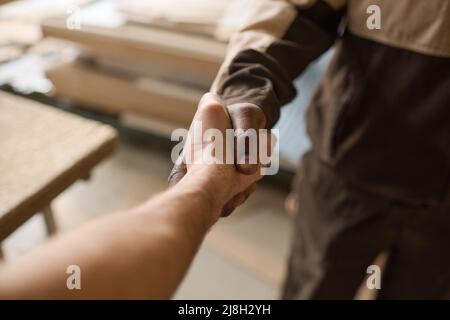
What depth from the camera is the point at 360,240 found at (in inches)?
31.2

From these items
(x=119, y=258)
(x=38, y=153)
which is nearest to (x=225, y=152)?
(x=119, y=258)

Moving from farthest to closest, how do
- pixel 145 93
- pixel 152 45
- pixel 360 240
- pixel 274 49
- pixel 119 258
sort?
pixel 145 93, pixel 152 45, pixel 360 240, pixel 274 49, pixel 119 258

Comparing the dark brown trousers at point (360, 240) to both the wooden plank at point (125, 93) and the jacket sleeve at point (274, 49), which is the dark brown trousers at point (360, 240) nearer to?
the jacket sleeve at point (274, 49)

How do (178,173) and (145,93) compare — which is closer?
(178,173)

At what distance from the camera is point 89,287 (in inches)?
12.2

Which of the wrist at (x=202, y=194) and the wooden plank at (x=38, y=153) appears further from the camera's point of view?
the wooden plank at (x=38, y=153)

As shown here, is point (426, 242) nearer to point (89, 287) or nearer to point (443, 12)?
point (443, 12)

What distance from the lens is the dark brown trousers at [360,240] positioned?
29.5 inches

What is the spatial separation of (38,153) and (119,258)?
0.40m

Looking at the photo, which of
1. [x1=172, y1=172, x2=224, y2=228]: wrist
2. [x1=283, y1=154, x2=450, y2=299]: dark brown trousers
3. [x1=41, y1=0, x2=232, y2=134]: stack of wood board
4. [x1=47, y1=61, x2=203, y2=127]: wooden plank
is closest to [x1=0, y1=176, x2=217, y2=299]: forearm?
[x1=172, y1=172, x2=224, y2=228]: wrist

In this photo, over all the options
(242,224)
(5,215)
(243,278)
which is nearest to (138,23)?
(242,224)

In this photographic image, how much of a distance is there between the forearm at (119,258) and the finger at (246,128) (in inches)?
4.4

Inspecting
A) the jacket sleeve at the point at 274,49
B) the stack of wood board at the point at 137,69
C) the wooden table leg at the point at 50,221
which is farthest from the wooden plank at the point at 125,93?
the jacket sleeve at the point at 274,49

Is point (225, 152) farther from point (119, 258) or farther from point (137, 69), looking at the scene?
point (137, 69)
